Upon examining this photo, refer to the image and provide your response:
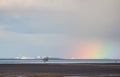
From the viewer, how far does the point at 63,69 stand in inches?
66.4

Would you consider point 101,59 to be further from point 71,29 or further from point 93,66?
point 71,29

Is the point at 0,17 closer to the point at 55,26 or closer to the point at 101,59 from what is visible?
the point at 55,26

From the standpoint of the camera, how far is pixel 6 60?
173 centimetres

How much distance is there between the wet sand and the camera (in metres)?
1.64

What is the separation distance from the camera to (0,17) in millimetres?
1841

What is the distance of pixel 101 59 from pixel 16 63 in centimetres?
69

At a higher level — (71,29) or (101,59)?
(71,29)

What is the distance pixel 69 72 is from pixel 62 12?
0.52 m

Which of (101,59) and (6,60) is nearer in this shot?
(6,60)

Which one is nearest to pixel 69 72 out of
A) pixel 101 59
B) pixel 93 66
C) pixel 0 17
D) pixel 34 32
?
pixel 93 66

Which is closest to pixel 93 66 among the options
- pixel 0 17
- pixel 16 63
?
pixel 16 63

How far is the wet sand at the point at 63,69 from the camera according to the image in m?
1.64

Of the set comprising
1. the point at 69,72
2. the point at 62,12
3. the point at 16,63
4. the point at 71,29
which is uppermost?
the point at 62,12

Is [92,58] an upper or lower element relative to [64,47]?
lower
